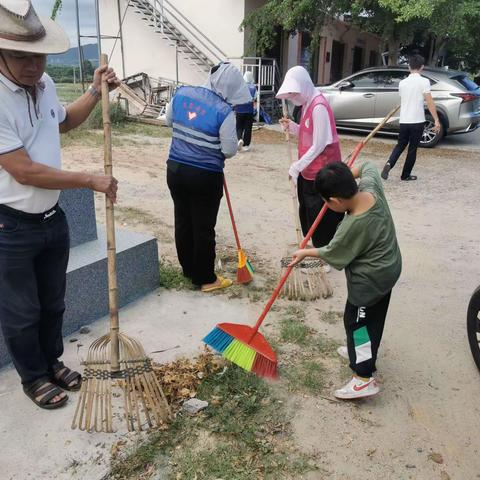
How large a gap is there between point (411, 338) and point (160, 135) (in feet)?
29.0

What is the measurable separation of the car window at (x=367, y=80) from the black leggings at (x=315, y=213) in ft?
25.6

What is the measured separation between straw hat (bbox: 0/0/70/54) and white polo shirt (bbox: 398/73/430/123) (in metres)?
5.83

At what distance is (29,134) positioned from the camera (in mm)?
2061

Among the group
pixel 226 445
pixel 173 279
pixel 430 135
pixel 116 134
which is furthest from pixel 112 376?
pixel 430 135

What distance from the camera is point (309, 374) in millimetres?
2877

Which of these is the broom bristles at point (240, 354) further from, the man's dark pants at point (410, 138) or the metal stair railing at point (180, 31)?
the metal stair railing at point (180, 31)

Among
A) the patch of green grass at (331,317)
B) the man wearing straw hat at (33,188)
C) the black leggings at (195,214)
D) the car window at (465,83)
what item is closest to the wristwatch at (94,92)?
the man wearing straw hat at (33,188)

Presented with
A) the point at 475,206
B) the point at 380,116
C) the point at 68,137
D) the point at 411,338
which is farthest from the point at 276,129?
the point at 411,338

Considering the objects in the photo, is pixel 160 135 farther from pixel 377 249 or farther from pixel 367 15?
pixel 377 249

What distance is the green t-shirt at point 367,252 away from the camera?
2.36m

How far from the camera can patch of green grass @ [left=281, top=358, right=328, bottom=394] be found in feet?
9.12

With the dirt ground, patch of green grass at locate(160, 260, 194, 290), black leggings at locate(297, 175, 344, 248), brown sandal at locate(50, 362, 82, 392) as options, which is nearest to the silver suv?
the dirt ground

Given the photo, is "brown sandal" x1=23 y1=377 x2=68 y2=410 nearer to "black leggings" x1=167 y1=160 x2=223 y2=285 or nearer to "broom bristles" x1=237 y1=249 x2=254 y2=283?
"black leggings" x1=167 y1=160 x2=223 y2=285

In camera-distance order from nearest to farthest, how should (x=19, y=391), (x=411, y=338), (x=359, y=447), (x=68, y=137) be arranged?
1. (x=359, y=447)
2. (x=19, y=391)
3. (x=411, y=338)
4. (x=68, y=137)
